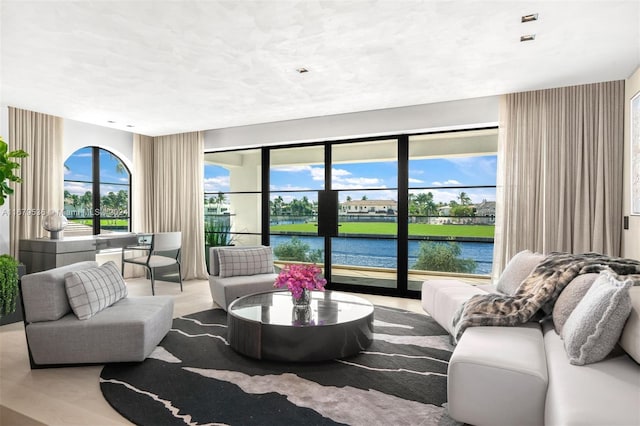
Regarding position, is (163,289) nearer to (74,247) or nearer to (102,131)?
(74,247)

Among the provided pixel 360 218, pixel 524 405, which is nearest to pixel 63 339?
pixel 524 405

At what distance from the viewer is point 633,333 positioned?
189 cm

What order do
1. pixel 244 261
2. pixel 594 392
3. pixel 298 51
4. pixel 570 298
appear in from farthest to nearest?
pixel 244 261
pixel 298 51
pixel 570 298
pixel 594 392

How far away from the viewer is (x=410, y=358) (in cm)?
316

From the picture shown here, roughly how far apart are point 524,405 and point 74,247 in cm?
516

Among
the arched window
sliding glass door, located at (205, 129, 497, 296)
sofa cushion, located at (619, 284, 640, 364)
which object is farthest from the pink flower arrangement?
the arched window

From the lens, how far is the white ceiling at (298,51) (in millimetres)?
2635

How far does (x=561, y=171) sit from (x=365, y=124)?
7.96ft

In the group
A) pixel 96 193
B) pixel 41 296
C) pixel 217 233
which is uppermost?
pixel 96 193

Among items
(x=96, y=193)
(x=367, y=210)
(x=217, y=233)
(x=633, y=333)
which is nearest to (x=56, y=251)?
(x=96, y=193)

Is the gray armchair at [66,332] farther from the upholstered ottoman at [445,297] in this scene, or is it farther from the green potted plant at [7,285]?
the upholstered ottoman at [445,297]

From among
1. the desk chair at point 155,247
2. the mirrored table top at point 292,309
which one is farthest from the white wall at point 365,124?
the mirrored table top at point 292,309

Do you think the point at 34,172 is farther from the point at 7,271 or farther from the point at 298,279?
the point at 298,279

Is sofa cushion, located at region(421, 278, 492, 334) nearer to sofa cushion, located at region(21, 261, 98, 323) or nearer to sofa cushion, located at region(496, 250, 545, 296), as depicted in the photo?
sofa cushion, located at region(496, 250, 545, 296)
